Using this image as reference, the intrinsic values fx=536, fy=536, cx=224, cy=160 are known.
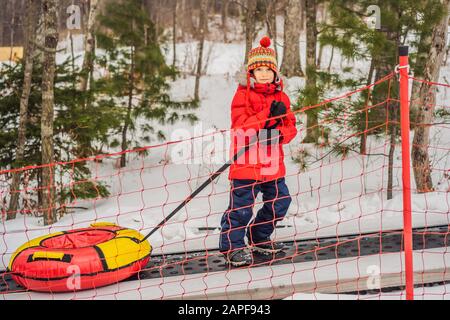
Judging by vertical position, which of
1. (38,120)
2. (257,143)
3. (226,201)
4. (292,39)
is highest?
(292,39)

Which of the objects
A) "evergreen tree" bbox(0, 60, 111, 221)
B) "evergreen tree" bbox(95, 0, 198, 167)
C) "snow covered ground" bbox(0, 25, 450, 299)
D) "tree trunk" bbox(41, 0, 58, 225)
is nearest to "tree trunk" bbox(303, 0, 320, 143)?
"snow covered ground" bbox(0, 25, 450, 299)

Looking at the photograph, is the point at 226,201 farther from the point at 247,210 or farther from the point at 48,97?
the point at 247,210

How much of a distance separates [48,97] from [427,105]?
455 cm

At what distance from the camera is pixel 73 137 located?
7777 mm

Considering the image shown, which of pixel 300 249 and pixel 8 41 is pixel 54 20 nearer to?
pixel 300 249

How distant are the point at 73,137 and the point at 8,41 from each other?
2158 cm

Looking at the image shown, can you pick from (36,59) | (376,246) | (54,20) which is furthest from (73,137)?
(376,246)

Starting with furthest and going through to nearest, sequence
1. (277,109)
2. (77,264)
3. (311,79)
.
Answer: (311,79) → (277,109) → (77,264)

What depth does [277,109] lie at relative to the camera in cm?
391

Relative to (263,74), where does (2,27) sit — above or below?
above

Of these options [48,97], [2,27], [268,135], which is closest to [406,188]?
[268,135]

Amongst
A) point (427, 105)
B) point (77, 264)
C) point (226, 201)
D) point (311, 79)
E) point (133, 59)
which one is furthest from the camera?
point (133, 59)

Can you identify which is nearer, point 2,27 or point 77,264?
point 77,264

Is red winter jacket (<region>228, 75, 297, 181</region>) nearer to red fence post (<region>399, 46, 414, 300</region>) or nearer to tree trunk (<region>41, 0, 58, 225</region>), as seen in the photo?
red fence post (<region>399, 46, 414, 300</region>)
